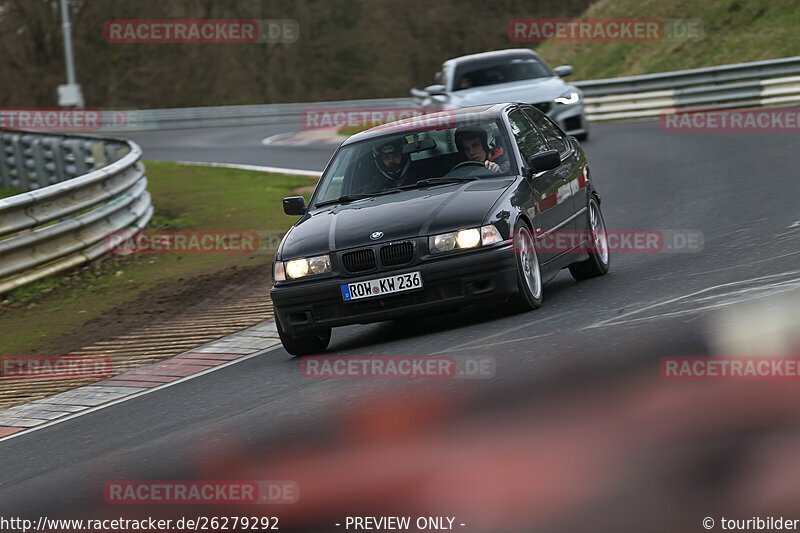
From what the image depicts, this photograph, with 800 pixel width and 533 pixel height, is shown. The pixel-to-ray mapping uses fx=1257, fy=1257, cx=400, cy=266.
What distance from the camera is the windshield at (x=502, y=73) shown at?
21.4 metres

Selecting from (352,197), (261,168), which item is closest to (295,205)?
(352,197)

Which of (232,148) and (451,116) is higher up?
(451,116)

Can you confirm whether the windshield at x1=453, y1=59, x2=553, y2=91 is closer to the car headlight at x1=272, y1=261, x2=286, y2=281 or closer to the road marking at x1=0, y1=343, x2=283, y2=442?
the road marking at x1=0, y1=343, x2=283, y2=442

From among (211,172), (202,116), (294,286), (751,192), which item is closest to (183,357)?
(294,286)

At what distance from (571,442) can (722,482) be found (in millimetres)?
853

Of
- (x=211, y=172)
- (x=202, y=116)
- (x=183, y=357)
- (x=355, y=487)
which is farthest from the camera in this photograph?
(x=202, y=116)

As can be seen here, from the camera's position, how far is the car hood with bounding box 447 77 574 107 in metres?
20.3

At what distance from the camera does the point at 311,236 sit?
848 cm

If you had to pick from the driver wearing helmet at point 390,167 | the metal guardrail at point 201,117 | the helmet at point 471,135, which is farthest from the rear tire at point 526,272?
the metal guardrail at point 201,117

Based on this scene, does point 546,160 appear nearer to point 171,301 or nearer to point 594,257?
point 594,257

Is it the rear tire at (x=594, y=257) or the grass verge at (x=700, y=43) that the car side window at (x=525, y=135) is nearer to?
the rear tire at (x=594, y=257)

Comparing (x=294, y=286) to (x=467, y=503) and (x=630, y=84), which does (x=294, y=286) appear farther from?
(x=630, y=84)

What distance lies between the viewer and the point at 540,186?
29.8ft

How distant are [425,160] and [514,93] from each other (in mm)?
11555
